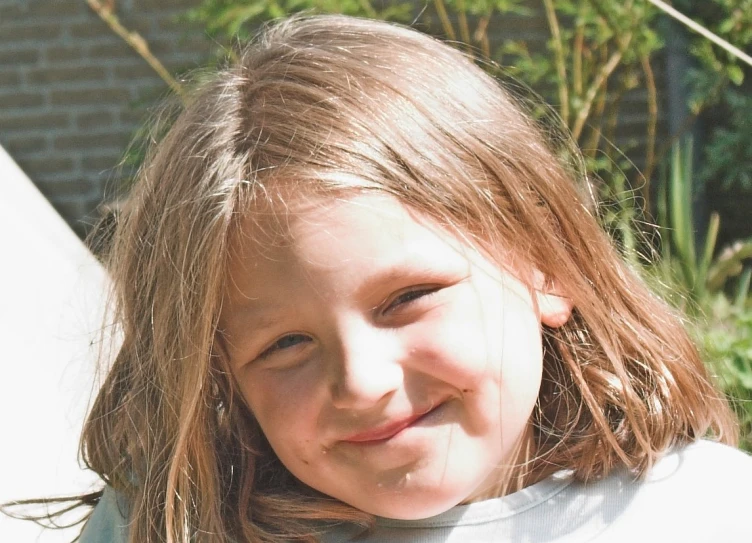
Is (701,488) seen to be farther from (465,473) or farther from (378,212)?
(378,212)

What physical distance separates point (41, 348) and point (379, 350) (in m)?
1.35

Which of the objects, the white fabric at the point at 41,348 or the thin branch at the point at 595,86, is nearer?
the white fabric at the point at 41,348

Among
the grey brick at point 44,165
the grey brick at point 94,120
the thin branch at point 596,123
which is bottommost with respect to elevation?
the thin branch at point 596,123

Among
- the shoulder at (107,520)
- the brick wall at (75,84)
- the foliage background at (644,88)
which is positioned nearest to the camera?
the shoulder at (107,520)

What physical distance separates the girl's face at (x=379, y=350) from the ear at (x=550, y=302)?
0.10 m

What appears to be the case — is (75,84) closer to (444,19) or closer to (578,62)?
(444,19)

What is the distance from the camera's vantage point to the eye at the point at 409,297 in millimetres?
1386

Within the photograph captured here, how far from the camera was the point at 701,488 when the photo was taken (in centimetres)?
161

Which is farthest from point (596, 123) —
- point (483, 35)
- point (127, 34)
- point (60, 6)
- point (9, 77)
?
point (9, 77)

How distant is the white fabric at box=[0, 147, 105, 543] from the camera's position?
7.05 ft

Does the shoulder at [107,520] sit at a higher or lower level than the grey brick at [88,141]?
lower

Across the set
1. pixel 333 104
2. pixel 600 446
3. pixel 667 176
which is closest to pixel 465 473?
pixel 600 446

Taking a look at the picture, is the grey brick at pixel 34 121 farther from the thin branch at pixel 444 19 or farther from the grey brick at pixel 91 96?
the thin branch at pixel 444 19

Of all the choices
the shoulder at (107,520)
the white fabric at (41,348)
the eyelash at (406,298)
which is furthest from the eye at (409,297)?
the white fabric at (41,348)
